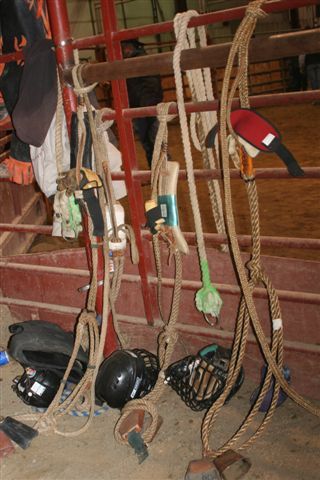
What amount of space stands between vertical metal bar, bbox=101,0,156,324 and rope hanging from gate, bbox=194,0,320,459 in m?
0.66

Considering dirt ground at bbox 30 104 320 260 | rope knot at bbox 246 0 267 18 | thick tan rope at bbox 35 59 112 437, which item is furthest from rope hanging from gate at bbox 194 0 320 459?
dirt ground at bbox 30 104 320 260

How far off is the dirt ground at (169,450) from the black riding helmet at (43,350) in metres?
0.24

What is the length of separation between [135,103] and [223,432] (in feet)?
16.6

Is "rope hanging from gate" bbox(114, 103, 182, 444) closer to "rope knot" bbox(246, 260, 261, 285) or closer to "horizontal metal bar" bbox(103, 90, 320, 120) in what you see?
"horizontal metal bar" bbox(103, 90, 320, 120)

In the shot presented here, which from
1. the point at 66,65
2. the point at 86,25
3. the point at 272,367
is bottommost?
the point at 272,367

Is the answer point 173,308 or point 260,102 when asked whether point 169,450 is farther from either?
point 260,102

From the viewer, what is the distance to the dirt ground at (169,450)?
2322mm

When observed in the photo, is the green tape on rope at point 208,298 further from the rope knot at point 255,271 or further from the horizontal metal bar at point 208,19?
the horizontal metal bar at point 208,19

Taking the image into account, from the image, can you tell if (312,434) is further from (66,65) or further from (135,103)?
(135,103)

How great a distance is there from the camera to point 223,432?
2549 millimetres

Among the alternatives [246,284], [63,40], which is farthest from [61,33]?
[246,284]

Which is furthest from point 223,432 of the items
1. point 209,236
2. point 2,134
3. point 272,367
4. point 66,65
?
point 2,134

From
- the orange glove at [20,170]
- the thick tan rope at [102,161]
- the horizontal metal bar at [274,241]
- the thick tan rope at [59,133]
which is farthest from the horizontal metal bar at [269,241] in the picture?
the orange glove at [20,170]

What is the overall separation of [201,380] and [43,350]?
833mm
